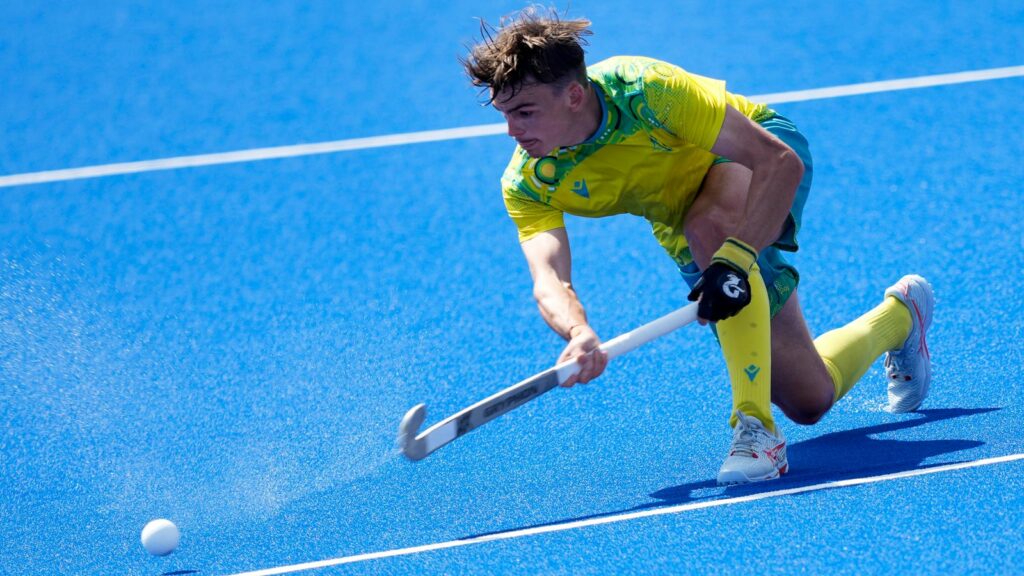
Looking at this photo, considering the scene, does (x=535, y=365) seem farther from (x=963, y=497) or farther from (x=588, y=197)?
(x=963, y=497)

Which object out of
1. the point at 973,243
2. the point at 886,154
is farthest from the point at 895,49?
the point at 973,243

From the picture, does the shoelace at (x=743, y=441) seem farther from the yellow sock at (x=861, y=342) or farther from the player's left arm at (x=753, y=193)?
the yellow sock at (x=861, y=342)

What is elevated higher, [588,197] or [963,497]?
[588,197]

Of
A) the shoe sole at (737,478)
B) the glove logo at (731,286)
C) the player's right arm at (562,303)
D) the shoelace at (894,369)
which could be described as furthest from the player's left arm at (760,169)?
the shoelace at (894,369)

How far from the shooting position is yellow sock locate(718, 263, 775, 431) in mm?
3518

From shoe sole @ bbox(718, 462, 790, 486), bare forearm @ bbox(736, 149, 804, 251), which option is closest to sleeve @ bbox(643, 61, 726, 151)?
bare forearm @ bbox(736, 149, 804, 251)

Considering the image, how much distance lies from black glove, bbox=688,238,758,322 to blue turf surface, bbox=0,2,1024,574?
49 cm

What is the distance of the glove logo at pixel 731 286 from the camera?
10.8 ft

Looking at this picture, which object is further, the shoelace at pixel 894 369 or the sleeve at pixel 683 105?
the shoelace at pixel 894 369

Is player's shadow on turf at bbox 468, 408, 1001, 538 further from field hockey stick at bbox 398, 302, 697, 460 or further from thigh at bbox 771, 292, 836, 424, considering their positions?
field hockey stick at bbox 398, 302, 697, 460

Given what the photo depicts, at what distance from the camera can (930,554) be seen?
9.79ft

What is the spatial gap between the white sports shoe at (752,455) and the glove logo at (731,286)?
41 centimetres

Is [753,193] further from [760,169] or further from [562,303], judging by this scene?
[562,303]

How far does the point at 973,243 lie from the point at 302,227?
8.95 ft
